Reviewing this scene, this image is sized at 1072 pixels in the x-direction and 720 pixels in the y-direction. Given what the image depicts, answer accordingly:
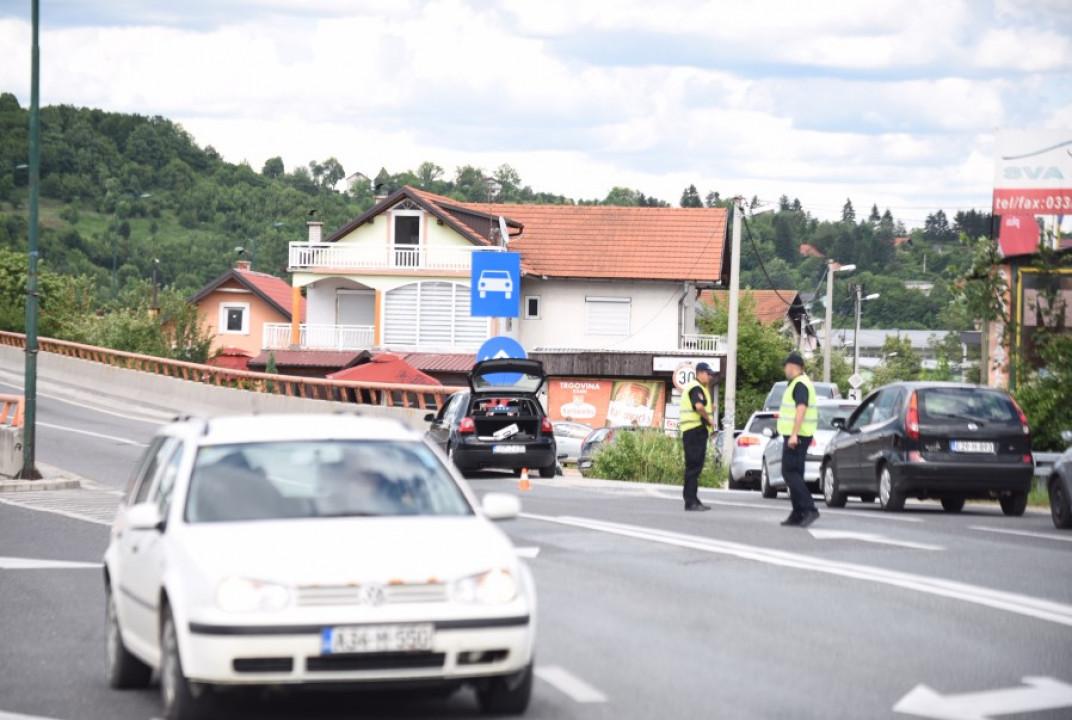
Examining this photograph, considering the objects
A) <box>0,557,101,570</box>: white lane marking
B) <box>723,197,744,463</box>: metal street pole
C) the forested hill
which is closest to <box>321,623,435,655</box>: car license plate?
<box>0,557,101,570</box>: white lane marking

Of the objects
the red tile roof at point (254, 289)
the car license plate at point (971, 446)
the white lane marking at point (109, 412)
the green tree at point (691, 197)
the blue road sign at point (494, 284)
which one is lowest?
the white lane marking at point (109, 412)

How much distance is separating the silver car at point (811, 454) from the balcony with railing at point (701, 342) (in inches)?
1617

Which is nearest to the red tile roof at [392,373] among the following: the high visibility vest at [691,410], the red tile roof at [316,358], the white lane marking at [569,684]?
the red tile roof at [316,358]

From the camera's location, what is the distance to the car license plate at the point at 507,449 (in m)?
29.2

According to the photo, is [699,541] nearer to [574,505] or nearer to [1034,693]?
[574,505]

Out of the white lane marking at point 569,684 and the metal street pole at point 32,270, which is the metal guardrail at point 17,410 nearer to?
the metal street pole at point 32,270

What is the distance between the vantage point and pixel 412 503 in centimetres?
860

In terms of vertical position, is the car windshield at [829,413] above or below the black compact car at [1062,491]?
above

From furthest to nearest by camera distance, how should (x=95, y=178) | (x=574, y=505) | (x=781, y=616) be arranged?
(x=95, y=178) → (x=574, y=505) → (x=781, y=616)

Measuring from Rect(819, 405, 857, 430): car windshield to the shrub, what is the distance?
8.48ft

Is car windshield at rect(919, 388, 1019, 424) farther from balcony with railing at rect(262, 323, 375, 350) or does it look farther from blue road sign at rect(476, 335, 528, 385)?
balcony with railing at rect(262, 323, 375, 350)

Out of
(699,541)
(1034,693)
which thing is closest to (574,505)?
(699,541)

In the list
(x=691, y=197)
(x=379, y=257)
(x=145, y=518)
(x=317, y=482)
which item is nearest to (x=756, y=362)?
(x=379, y=257)

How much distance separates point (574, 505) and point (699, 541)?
5491mm
